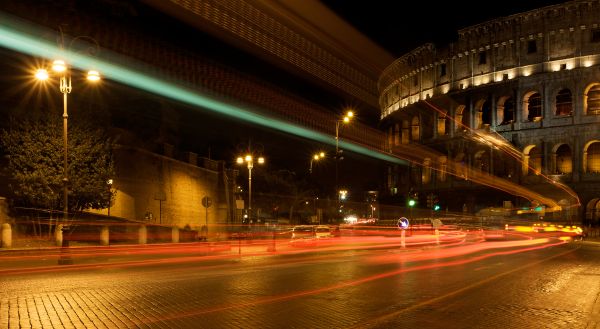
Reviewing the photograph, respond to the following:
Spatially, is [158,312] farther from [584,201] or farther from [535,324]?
[584,201]

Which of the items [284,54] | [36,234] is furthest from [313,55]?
[36,234]

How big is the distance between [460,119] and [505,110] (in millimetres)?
5668

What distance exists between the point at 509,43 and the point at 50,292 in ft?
210

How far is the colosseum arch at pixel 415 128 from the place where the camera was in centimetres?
7844

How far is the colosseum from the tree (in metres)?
42.1

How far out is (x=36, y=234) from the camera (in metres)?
27.5

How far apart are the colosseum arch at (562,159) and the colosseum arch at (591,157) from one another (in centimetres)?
153

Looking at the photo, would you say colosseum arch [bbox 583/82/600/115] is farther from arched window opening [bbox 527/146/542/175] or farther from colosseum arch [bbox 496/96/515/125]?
colosseum arch [bbox 496/96/515/125]

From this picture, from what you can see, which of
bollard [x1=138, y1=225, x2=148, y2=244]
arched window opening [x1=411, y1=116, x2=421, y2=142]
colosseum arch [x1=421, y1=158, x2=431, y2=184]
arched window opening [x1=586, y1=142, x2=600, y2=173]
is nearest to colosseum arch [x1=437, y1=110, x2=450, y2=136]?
arched window opening [x1=411, y1=116, x2=421, y2=142]

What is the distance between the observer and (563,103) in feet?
207

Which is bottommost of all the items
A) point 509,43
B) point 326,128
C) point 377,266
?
point 377,266

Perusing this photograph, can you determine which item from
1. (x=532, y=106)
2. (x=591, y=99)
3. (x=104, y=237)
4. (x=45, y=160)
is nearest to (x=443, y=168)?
(x=532, y=106)

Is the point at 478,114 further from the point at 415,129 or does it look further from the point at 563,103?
the point at 415,129

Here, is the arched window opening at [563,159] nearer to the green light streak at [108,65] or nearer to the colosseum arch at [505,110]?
the colosseum arch at [505,110]
